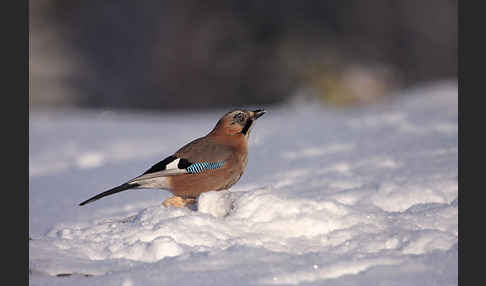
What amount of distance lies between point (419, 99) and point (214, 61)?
641 centimetres

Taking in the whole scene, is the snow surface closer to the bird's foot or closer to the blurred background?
the bird's foot

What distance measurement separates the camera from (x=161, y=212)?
480 centimetres

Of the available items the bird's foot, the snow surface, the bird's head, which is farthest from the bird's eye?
the bird's foot

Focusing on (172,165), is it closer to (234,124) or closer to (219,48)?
(234,124)

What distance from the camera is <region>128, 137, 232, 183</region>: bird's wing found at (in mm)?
5172

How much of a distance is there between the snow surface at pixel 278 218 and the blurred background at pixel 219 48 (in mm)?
6194

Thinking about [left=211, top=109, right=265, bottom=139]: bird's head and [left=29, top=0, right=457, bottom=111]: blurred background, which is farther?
[left=29, top=0, right=457, bottom=111]: blurred background

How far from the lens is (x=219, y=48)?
16781 millimetres

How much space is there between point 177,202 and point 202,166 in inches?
12.3

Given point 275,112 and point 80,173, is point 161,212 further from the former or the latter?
point 275,112

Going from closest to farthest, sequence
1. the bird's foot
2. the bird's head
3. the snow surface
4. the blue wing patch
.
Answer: the snow surface
the bird's foot
the blue wing patch
the bird's head

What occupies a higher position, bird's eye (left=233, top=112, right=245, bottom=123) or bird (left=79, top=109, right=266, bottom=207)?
bird's eye (left=233, top=112, right=245, bottom=123)

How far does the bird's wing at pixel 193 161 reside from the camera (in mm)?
5172

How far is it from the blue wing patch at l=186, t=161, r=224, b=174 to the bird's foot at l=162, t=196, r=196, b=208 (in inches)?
8.3
